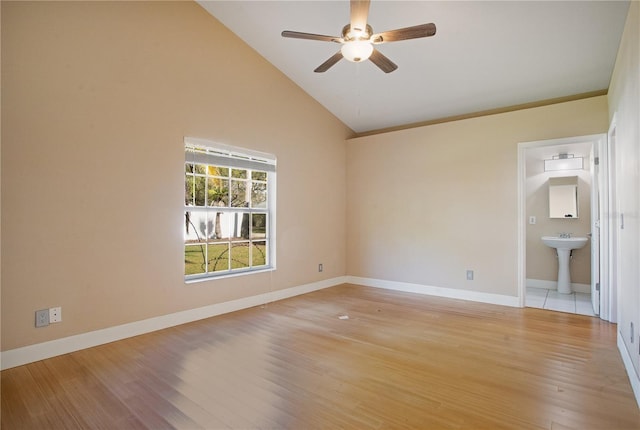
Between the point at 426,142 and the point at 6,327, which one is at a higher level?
the point at 426,142

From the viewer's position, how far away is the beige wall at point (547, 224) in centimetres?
525

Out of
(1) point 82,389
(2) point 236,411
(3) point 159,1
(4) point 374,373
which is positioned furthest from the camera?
(3) point 159,1

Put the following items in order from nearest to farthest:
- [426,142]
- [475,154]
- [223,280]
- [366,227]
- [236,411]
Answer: [236,411]
[223,280]
[475,154]
[426,142]
[366,227]

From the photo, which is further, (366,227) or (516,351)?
(366,227)

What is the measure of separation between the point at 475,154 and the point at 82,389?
5.03 meters

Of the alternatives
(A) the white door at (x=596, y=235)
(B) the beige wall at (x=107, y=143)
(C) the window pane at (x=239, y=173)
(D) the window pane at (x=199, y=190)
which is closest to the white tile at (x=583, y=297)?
(A) the white door at (x=596, y=235)

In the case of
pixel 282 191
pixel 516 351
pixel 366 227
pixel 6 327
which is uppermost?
pixel 282 191

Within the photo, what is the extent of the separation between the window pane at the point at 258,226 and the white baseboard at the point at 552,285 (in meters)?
4.60

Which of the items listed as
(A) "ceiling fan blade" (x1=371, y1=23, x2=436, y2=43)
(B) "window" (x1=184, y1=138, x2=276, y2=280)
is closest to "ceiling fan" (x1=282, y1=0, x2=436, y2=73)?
(A) "ceiling fan blade" (x1=371, y1=23, x2=436, y2=43)

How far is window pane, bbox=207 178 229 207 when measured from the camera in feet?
13.9

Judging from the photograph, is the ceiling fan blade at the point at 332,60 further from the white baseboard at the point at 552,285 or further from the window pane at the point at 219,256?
the white baseboard at the point at 552,285

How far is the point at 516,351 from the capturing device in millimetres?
2949

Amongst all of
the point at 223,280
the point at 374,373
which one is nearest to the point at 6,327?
the point at 223,280

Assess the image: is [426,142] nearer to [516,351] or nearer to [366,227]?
[366,227]
